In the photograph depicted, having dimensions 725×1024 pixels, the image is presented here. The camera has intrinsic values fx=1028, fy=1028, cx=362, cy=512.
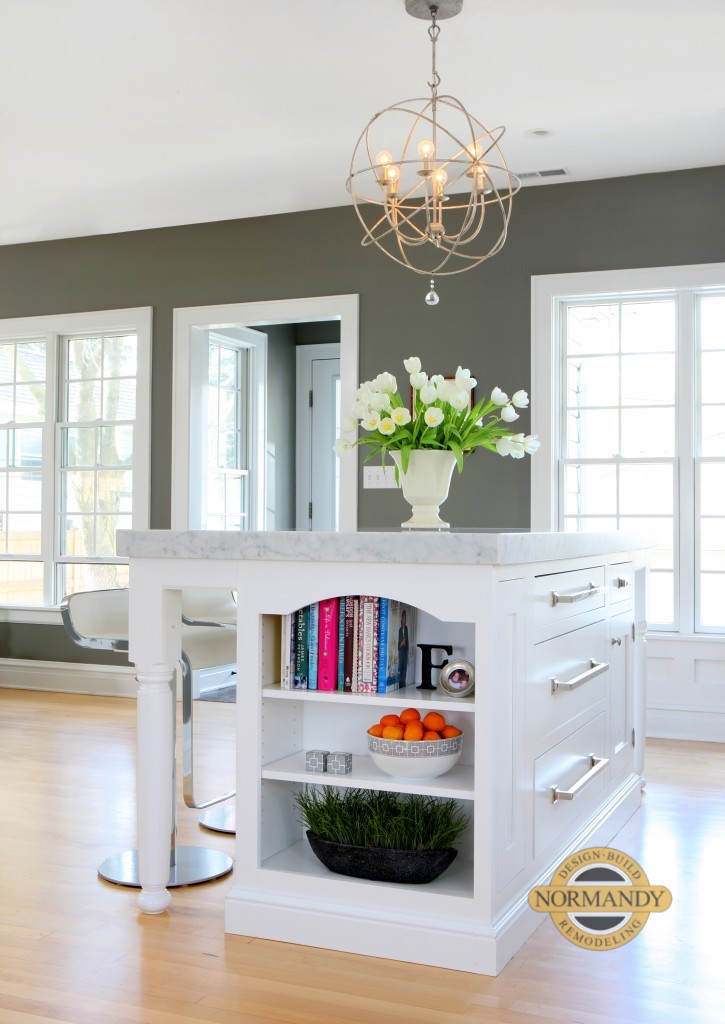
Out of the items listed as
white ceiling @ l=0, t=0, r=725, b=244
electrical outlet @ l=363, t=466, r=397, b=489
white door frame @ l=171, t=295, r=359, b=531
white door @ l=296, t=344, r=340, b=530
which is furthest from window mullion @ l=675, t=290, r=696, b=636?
white door @ l=296, t=344, r=340, b=530

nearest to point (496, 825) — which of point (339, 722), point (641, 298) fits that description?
point (339, 722)

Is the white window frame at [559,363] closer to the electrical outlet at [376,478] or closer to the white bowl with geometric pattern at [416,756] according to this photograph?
the electrical outlet at [376,478]

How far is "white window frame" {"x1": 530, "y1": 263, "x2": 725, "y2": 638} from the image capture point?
16.4ft

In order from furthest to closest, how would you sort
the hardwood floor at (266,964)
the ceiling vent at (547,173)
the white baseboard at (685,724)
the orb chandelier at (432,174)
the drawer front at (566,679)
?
Answer: the ceiling vent at (547,173) < the white baseboard at (685,724) < the orb chandelier at (432,174) < the drawer front at (566,679) < the hardwood floor at (266,964)

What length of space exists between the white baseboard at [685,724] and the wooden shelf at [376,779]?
2.83m

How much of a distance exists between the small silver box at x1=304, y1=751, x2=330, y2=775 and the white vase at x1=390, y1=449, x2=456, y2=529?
2.44 feet

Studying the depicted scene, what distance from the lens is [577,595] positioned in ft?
9.07

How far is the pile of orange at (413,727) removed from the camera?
2264 mm

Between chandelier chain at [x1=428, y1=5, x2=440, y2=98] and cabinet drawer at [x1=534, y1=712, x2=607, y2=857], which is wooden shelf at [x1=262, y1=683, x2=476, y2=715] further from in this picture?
chandelier chain at [x1=428, y1=5, x2=440, y2=98]

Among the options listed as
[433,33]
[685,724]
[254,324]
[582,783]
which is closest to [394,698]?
[582,783]

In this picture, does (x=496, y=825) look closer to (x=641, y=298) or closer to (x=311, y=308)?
(x=641, y=298)

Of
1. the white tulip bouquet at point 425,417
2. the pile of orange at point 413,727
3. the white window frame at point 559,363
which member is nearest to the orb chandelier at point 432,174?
the white window frame at point 559,363

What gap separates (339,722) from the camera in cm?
252

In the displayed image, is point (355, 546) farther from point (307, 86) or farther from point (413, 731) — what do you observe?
point (307, 86)
